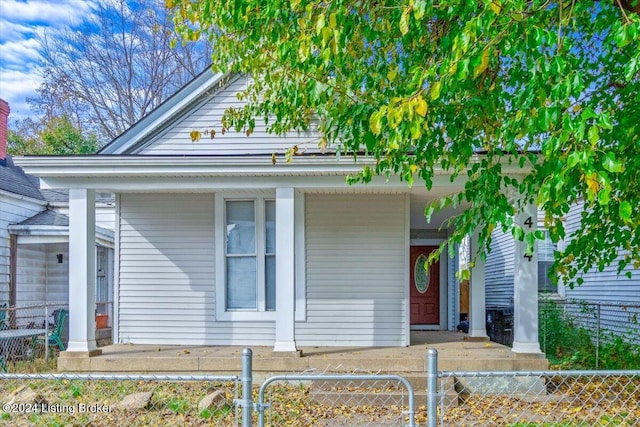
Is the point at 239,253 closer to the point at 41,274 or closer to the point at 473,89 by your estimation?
the point at 473,89

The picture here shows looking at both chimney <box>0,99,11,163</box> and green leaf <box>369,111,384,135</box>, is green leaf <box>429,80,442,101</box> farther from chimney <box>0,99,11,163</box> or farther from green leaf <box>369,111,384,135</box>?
chimney <box>0,99,11,163</box>

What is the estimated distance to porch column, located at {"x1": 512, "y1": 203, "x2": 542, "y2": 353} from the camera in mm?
6996

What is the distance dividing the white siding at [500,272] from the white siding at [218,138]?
8449mm

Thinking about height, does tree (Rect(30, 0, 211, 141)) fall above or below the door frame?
above

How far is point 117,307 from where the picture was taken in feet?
28.8

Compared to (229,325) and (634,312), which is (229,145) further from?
(634,312)

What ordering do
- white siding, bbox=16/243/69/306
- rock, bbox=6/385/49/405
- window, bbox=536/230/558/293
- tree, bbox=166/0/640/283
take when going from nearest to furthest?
tree, bbox=166/0/640/283 < rock, bbox=6/385/49/405 < white siding, bbox=16/243/69/306 < window, bbox=536/230/558/293

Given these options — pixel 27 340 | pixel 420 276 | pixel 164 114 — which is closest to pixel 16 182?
pixel 27 340

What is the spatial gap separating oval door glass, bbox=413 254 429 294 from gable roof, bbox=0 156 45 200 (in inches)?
374

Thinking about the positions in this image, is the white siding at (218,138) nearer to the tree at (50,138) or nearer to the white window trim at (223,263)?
the white window trim at (223,263)

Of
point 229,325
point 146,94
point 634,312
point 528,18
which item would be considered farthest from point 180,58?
point 528,18

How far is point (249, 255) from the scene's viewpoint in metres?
8.66

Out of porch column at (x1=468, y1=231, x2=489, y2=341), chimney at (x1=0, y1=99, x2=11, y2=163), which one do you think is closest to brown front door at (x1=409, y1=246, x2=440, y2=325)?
porch column at (x1=468, y1=231, x2=489, y2=341)

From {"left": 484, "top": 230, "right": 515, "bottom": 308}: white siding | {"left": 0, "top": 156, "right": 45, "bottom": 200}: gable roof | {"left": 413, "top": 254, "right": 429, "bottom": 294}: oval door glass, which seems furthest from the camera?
{"left": 484, "top": 230, "right": 515, "bottom": 308}: white siding
